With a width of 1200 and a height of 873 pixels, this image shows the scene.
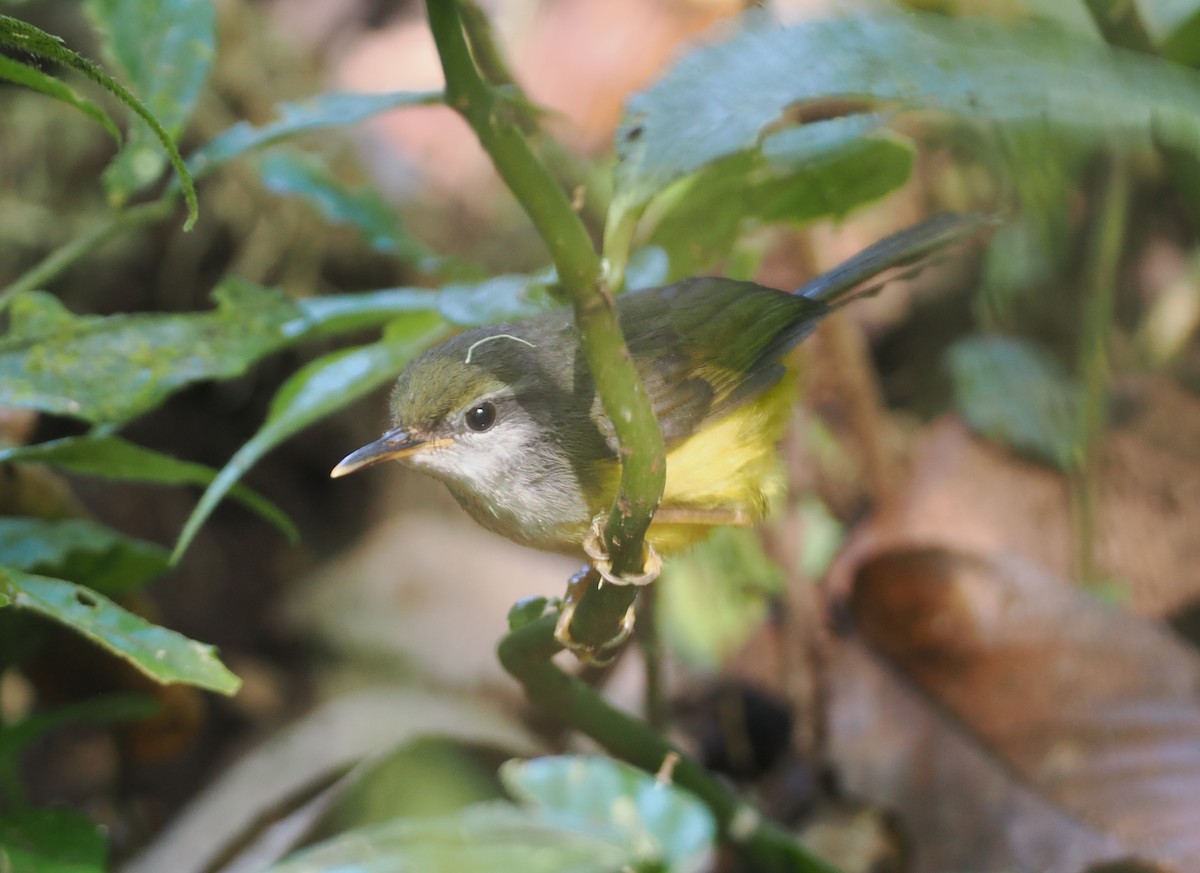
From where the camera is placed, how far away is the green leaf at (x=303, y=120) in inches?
70.4

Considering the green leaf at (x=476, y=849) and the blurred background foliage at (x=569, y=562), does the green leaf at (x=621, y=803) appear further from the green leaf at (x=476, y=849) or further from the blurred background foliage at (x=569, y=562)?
the green leaf at (x=476, y=849)

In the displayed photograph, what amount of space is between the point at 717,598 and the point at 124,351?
2.29 meters

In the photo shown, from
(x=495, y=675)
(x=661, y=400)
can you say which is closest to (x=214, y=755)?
(x=495, y=675)

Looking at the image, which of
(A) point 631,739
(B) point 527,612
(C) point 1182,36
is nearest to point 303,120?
(B) point 527,612

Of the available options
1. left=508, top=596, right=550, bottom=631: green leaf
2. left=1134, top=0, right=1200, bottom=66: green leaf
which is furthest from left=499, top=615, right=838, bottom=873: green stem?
left=1134, top=0, right=1200, bottom=66: green leaf

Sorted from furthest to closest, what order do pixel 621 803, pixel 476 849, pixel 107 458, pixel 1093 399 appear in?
pixel 1093 399 → pixel 107 458 → pixel 621 803 → pixel 476 849

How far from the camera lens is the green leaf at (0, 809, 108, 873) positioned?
1698 millimetres

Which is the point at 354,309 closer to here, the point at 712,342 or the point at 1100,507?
the point at 712,342

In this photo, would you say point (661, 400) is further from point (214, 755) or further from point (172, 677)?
point (214, 755)

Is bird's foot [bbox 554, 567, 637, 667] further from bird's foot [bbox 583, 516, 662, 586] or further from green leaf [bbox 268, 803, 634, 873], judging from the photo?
green leaf [bbox 268, 803, 634, 873]

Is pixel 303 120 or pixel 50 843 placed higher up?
pixel 303 120

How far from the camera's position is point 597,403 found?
171 cm

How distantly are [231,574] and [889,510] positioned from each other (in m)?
2.48

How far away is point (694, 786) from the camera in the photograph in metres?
1.92
